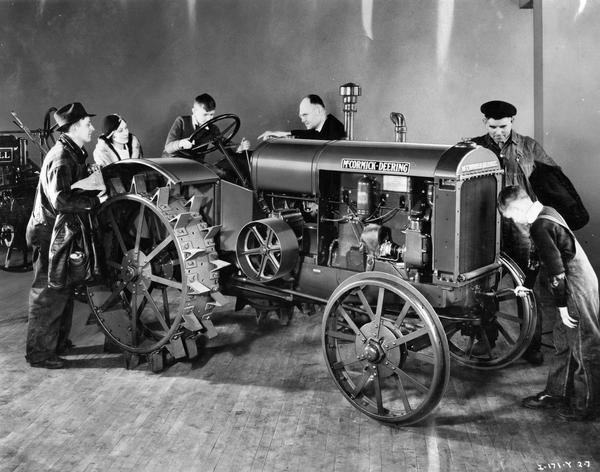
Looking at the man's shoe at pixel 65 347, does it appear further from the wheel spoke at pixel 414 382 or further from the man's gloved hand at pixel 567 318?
the man's gloved hand at pixel 567 318

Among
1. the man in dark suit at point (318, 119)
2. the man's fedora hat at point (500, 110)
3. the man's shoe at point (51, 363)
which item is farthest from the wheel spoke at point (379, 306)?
the man's shoe at point (51, 363)

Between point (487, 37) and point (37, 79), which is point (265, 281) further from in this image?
point (37, 79)

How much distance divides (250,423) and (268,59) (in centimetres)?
480

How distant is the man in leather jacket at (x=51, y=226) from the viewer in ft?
15.0

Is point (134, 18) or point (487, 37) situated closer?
point (487, 37)

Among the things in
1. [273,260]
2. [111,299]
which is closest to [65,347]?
[111,299]

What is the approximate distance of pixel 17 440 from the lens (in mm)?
3613

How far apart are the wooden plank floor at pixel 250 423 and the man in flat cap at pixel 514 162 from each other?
10.2 inches

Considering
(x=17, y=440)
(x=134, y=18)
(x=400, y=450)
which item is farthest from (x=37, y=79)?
(x=400, y=450)

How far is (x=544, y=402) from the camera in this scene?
3973mm

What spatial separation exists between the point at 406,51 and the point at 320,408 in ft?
14.9

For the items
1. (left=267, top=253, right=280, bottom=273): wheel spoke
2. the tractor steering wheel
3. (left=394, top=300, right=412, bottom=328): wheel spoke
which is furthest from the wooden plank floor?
the tractor steering wheel

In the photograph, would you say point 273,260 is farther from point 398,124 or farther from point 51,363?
point 51,363

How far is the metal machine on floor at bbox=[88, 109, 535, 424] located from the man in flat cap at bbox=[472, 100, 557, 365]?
0.68 feet
